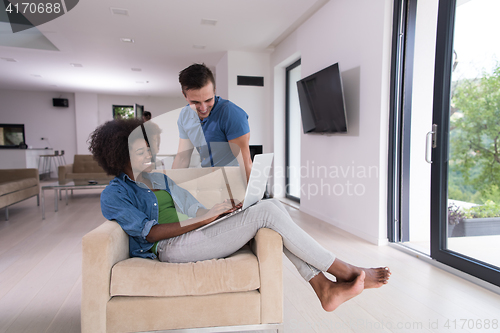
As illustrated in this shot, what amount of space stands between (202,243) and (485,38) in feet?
7.65

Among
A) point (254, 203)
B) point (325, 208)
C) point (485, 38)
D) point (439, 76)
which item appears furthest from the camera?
point (325, 208)

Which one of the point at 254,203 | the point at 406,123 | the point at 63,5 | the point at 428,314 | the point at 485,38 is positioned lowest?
the point at 428,314

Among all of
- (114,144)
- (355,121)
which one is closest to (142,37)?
(355,121)

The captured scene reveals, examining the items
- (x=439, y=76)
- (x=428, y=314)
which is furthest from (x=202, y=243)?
(x=439, y=76)

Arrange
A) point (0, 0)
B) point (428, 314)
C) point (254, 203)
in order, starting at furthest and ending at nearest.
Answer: point (0, 0), point (428, 314), point (254, 203)

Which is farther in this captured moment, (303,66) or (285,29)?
(285,29)

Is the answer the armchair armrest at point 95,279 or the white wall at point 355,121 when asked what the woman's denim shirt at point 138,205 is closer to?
the armchair armrest at point 95,279

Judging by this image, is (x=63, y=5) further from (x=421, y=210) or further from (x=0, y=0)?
(x=421, y=210)

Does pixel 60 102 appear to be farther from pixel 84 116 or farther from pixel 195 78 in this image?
pixel 195 78

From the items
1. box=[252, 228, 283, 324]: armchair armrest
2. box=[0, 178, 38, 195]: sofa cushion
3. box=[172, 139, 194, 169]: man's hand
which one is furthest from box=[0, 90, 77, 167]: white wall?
box=[252, 228, 283, 324]: armchair armrest

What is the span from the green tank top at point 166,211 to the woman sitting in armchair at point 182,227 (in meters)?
0.02

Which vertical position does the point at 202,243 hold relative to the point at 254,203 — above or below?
below

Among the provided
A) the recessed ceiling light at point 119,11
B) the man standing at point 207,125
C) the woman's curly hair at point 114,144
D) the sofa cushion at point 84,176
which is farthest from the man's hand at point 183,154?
the sofa cushion at point 84,176

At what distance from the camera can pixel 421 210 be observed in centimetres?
279
